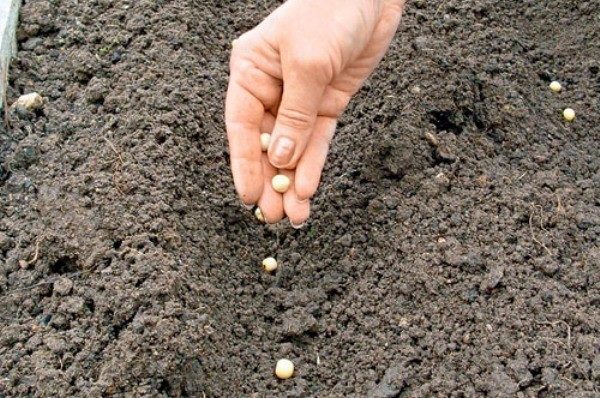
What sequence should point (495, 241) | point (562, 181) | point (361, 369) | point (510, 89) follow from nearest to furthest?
point (361, 369), point (495, 241), point (562, 181), point (510, 89)

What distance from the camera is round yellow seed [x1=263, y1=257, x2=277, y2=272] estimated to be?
2.64 metres

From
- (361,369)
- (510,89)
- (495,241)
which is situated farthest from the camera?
(510,89)

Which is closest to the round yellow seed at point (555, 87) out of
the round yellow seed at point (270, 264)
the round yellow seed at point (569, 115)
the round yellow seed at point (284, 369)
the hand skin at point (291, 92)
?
the round yellow seed at point (569, 115)

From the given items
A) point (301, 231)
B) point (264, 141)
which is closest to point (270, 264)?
point (301, 231)

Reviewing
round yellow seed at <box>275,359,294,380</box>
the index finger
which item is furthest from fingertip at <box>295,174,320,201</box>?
round yellow seed at <box>275,359,294,380</box>

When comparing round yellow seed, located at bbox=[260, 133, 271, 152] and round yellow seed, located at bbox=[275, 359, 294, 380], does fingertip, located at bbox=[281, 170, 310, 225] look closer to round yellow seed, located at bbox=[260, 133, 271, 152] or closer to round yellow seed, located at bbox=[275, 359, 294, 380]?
round yellow seed, located at bbox=[260, 133, 271, 152]

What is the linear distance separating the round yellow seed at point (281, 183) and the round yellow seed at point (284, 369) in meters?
0.49

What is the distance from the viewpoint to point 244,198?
2408mm

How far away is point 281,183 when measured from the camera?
2426mm

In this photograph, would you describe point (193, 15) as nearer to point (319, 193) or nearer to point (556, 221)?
point (319, 193)

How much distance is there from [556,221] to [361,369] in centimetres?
76

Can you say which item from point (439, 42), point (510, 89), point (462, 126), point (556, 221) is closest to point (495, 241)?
point (556, 221)

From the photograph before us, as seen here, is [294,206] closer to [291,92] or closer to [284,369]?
[291,92]

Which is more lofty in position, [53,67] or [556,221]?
[556,221]
